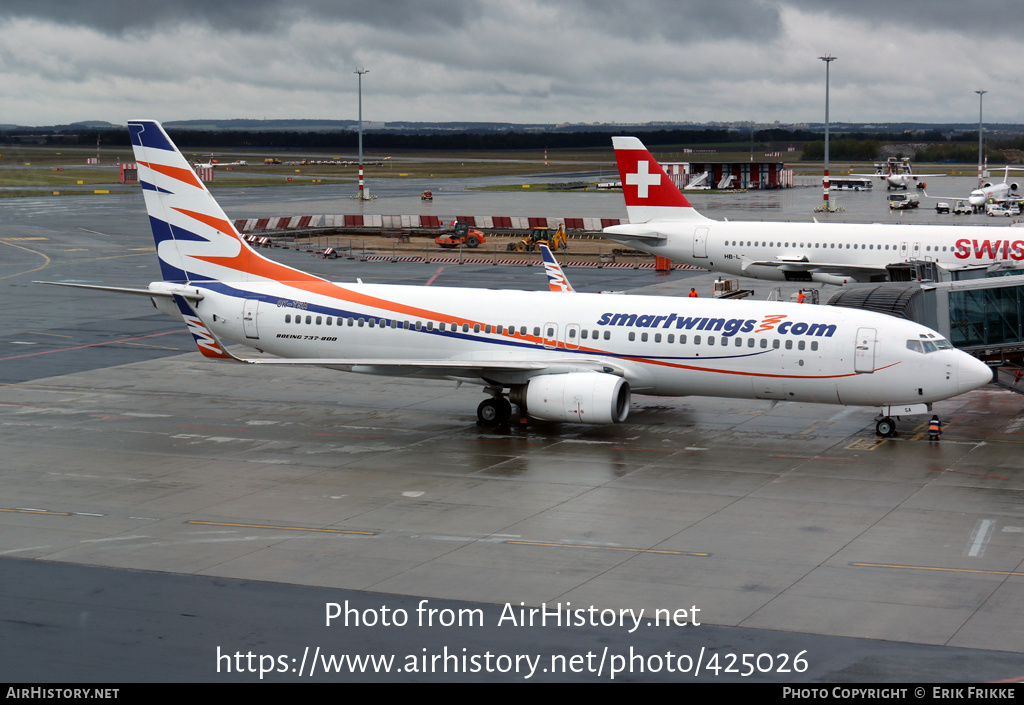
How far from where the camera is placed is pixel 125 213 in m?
120

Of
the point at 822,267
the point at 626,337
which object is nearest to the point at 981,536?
the point at 626,337

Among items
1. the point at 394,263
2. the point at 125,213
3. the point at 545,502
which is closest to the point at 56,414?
the point at 545,502

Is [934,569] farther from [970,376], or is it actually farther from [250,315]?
[250,315]

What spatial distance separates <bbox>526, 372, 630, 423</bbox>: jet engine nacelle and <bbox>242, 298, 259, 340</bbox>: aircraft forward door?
10.4 m

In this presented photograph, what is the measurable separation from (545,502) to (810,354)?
10.3 meters

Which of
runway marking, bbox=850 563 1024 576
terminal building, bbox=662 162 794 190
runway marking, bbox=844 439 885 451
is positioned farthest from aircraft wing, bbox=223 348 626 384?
terminal building, bbox=662 162 794 190

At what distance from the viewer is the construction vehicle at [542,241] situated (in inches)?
3578

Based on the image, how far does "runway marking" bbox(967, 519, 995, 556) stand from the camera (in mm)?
25438

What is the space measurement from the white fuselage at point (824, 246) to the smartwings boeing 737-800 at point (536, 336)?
26718mm

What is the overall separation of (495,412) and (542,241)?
179ft

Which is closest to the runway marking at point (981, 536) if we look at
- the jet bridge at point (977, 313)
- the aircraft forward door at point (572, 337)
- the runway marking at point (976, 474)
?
the runway marking at point (976, 474)

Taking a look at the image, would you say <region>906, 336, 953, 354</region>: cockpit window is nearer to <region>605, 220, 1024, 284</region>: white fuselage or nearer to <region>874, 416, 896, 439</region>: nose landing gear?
<region>874, 416, 896, 439</region>: nose landing gear
